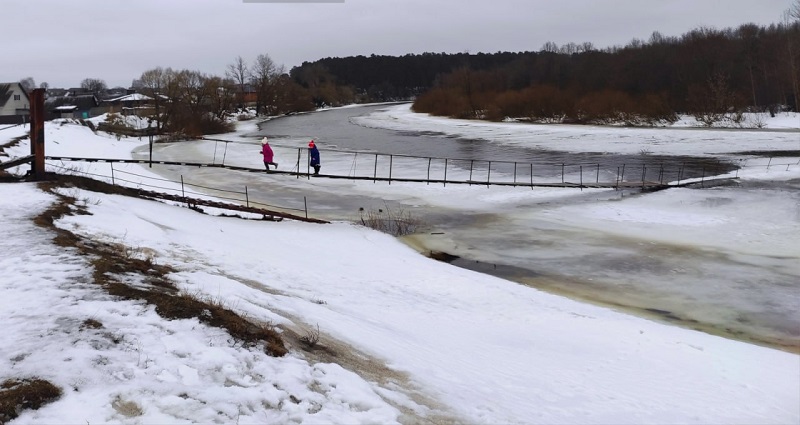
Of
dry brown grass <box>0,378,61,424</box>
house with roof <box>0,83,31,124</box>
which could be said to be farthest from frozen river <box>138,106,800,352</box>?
house with roof <box>0,83,31,124</box>

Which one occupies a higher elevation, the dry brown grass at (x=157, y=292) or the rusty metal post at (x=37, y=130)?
the rusty metal post at (x=37, y=130)

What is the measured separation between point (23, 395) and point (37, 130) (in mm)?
11505

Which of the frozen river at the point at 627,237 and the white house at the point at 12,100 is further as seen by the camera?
the white house at the point at 12,100

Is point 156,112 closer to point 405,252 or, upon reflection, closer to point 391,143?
point 391,143

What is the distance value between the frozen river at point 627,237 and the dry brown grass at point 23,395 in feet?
29.5

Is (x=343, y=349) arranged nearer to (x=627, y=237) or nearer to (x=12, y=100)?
(x=627, y=237)

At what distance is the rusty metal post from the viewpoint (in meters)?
13.7

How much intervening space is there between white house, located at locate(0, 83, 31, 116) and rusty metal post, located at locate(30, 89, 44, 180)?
83785mm

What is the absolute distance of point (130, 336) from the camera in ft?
17.7

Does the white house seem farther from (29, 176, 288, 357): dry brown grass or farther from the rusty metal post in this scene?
(29, 176, 288, 357): dry brown grass

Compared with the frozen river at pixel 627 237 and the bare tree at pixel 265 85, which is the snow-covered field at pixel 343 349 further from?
the bare tree at pixel 265 85

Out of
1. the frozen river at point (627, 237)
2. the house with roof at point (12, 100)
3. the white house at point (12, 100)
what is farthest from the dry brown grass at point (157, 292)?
the white house at point (12, 100)

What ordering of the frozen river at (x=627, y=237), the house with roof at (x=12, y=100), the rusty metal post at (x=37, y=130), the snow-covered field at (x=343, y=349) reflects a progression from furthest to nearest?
the house with roof at (x=12, y=100)
the rusty metal post at (x=37, y=130)
the frozen river at (x=627, y=237)
the snow-covered field at (x=343, y=349)

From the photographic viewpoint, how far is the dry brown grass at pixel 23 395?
400cm
